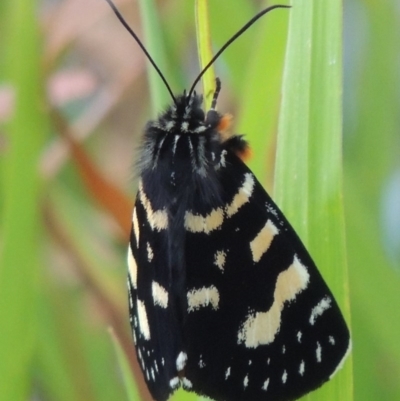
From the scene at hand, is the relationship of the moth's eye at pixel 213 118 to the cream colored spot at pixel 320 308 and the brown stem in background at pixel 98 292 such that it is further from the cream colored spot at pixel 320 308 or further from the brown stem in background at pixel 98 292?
the brown stem in background at pixel 98 292

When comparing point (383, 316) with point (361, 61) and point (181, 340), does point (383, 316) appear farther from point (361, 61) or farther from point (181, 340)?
point (361, 61)

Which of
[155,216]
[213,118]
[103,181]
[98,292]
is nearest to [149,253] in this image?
[155,216]

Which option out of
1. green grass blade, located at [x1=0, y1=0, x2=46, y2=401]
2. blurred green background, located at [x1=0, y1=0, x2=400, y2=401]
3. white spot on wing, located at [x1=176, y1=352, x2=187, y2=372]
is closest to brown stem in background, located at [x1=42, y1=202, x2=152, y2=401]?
blurred green background, located at [x1=0, y1=0, x2=400, y2=401]

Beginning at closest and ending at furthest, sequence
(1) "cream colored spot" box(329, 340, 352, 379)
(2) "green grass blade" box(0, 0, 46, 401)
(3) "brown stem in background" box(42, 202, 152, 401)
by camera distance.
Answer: (1) "cream colored spot" box(329, 340, 352, 379)
(2) "green grass blade" box(0, 0, 46, 401)
(3) "brown stem in background" box(42, 202, 152, 401)

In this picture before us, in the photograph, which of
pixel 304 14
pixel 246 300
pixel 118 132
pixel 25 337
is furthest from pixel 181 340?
pixel 118 132

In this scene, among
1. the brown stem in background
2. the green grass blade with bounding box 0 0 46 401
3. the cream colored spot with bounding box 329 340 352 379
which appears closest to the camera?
the cream colored spot with bounding box 329 340 352 379

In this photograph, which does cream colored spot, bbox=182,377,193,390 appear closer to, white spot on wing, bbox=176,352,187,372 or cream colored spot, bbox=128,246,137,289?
white spot on wing, bbox=176,352,187,372

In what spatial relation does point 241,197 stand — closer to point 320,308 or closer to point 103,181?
point 320,308
